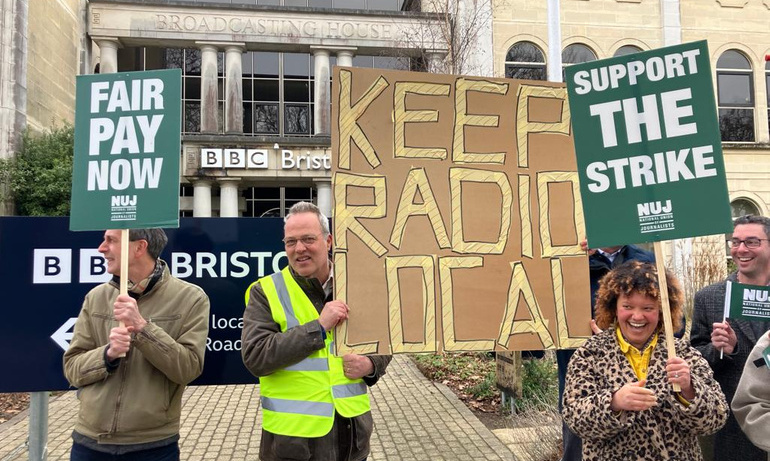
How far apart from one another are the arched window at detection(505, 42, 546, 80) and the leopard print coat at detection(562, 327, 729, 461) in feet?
63.6

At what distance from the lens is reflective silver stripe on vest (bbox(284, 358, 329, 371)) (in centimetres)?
273

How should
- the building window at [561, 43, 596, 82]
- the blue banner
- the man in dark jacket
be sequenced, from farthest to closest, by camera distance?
the building window at [561, 43, 596, 82] → the blue banner → the man in dark jacket

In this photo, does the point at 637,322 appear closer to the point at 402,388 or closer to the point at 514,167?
the point at 514,167

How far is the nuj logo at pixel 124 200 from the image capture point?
2.91 m

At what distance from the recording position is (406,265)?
2.88m

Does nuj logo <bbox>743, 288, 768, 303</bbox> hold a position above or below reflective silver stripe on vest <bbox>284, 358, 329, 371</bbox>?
above

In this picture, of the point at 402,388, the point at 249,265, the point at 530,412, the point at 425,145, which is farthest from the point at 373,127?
the point at 402,388

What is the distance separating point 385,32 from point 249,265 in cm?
1932

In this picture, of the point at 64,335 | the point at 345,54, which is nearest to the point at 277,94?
the point at 345,54

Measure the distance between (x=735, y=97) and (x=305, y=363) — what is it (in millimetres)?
23923

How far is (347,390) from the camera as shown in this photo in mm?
2781

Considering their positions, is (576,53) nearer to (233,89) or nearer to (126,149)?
(233,89)

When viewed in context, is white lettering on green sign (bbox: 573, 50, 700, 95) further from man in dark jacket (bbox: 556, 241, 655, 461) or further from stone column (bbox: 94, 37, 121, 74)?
stone column (bbox: 94, 37, 121, 74)

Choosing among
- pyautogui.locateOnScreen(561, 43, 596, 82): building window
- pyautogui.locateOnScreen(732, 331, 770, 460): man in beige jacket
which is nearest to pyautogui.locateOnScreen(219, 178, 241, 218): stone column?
pyautogui.locateOnScreen(561, 43, 596, 82): building window
